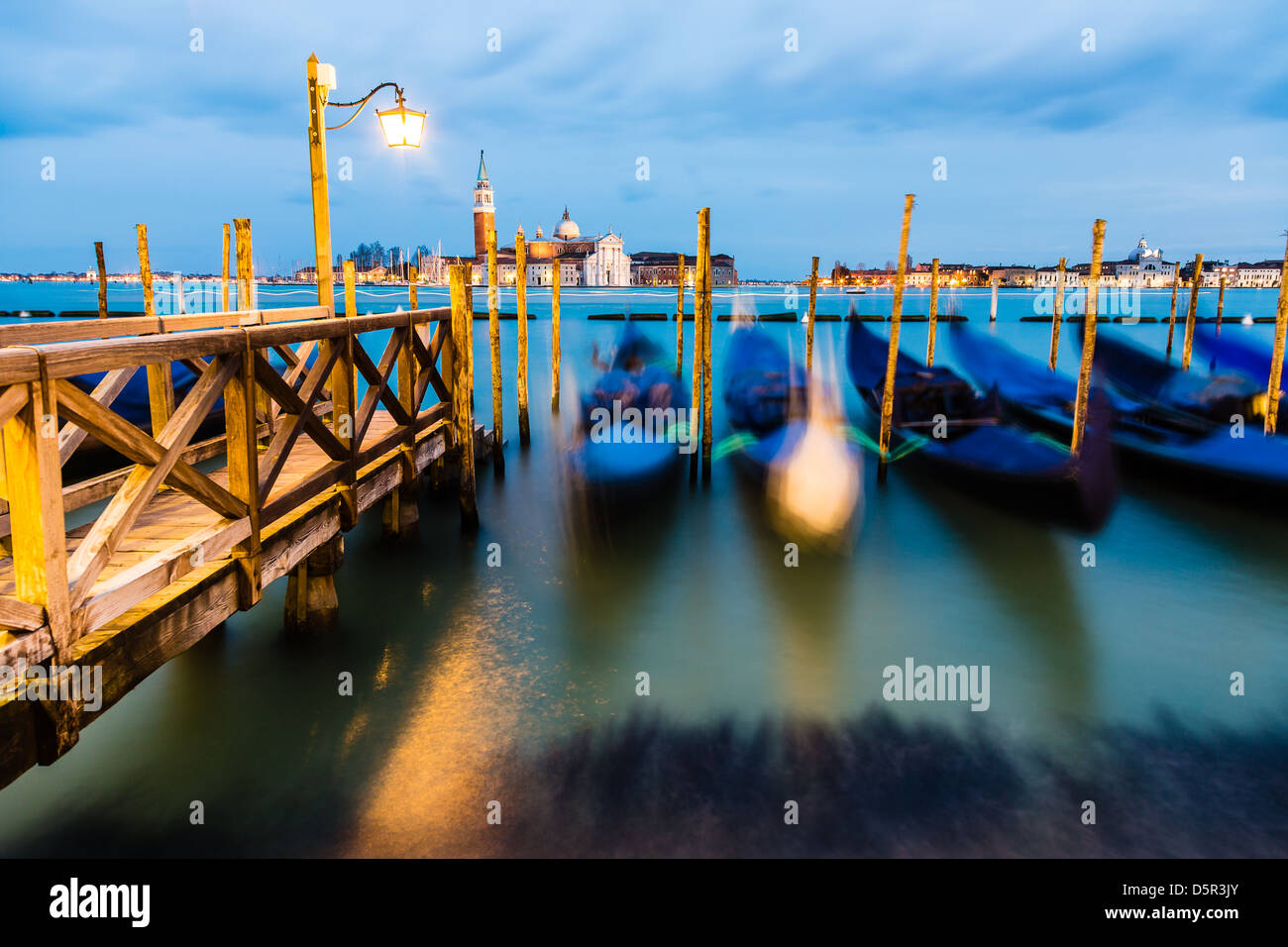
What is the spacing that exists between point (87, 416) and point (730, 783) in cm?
328

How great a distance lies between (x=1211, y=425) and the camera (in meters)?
10.0

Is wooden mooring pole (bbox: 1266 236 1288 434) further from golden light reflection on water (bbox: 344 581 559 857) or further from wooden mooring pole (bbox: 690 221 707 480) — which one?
golden light reflection on water (bbox: 344 581 559 857)

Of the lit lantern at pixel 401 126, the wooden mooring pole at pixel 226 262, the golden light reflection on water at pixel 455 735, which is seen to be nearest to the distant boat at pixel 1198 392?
the golden light reflection on water at pixel 455 735

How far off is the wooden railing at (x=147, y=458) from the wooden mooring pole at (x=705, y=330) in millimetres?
4567

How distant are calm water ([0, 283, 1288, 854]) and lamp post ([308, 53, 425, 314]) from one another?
2.62 m

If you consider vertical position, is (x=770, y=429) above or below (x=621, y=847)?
above

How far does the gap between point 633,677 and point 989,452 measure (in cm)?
584

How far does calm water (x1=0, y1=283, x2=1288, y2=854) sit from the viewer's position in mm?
3809

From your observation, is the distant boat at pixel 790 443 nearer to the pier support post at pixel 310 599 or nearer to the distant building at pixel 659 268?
the pier support post at pixel 310 599

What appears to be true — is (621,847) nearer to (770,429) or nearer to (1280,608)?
(1280,608)

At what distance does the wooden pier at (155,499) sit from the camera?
7.33ft

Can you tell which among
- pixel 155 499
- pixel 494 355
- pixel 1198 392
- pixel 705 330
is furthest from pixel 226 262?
pixel 1198 392

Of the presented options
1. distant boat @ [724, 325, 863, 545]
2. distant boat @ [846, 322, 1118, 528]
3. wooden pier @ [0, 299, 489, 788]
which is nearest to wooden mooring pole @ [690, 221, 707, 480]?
distant boat @ [724, 325, 863, 545]
